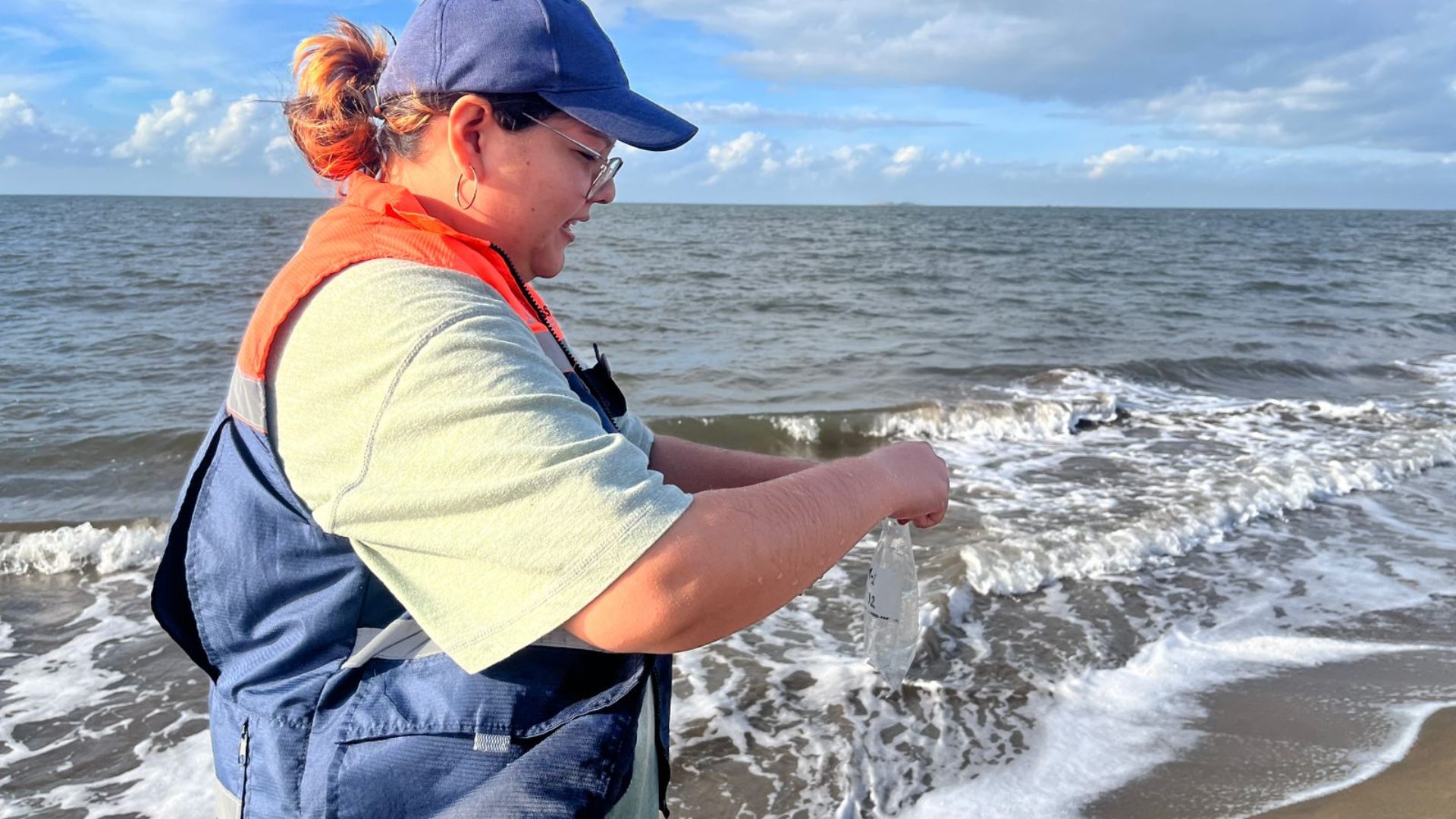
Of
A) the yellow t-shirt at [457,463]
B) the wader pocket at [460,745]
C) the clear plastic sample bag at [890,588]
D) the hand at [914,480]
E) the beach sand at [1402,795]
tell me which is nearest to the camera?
the yellow t-shirt at [457,463]

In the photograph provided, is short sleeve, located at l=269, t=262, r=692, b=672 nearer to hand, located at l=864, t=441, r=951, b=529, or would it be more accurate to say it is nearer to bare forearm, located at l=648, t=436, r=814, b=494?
hand, located at l=864, t=441, r=951, b=529

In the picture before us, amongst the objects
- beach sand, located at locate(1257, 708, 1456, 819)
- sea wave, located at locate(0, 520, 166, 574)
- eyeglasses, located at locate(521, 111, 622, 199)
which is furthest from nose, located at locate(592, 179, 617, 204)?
sea wave, located at locate(0, 520, 166, 574)

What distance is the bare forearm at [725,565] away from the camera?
115 centimetres

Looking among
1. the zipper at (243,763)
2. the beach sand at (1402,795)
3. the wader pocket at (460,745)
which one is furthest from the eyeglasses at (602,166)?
the beach sand at (1402,795)

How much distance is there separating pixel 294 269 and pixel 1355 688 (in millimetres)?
5146

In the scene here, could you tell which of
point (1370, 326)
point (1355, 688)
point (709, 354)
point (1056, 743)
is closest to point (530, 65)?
point (1056, 743)

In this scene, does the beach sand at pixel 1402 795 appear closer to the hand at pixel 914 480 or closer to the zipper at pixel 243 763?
the hand at pixel 914 480

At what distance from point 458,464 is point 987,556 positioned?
5690 millimetres

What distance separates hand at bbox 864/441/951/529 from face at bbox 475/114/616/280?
25.5 inches

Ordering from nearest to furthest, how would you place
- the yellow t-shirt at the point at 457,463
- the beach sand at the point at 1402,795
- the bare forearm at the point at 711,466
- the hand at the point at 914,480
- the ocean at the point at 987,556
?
the yellow t-shirt at the point at 457,463 < the hand at the point at 914,480 < the bare forearm at the point at 711,466 < the beach sand at the point at 1402,795 < the ocean at the point at 987,556

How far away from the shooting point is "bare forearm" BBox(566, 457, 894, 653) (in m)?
1.15

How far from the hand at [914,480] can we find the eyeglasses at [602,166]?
2.13 ft

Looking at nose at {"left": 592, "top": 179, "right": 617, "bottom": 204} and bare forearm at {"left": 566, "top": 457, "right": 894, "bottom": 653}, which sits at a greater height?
nose at {"left": 592, "top": 179, "right": 617, "bottom": 204}

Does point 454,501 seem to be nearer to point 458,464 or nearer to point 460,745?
point 458,464
